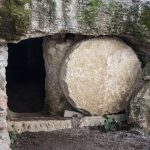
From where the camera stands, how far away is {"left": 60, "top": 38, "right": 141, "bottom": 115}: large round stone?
15.7ft

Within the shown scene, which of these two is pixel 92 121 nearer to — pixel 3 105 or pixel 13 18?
pixel 3 105

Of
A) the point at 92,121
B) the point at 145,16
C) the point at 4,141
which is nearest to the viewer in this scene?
the point at 4,141

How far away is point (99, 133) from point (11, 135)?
2.64 ft

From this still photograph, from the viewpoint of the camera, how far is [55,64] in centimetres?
492

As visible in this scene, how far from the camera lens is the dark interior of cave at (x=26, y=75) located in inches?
226

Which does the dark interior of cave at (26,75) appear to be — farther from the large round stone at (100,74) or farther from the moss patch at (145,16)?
the moss patch at (145,16)

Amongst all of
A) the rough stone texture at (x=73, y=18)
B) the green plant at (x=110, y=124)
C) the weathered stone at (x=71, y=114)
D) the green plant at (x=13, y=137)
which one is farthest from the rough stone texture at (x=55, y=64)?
the green plant at (x=13, y=137)

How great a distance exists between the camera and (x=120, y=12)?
15.1 ft

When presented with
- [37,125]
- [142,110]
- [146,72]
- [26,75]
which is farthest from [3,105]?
[26,75]

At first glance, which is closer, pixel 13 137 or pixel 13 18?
pixel 13 18

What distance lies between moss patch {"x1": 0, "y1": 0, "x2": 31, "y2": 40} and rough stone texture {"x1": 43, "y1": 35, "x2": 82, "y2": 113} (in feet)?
1.62

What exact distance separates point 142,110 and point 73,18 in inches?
41.5

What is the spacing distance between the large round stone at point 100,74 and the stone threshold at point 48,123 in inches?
3.9

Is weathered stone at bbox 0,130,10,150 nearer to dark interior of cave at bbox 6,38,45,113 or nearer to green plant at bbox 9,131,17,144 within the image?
green plant at bbox 9,131,17,144
